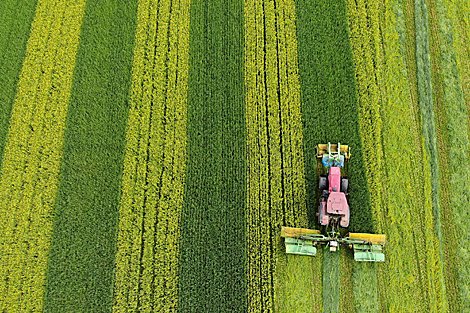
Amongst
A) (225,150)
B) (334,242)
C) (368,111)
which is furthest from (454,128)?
(225,150)

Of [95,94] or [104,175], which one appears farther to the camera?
[95,94]

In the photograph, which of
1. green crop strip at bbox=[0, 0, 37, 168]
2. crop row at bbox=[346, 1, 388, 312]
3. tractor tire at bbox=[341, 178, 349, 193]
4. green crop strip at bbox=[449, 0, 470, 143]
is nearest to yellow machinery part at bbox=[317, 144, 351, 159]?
crop row at bbox=[346, 1, 388, 312]

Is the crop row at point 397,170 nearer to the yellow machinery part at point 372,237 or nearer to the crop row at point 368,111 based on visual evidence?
the crop row at point 368,111

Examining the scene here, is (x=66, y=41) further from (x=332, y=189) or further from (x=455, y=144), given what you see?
(x=455, y=144)

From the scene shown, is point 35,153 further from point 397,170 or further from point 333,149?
point 397,170

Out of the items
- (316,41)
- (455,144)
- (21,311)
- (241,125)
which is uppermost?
(316,41)

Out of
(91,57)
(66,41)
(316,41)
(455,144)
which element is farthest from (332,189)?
(66,41)

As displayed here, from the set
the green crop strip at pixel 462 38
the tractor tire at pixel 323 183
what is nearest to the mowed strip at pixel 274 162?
the tractor tire at pixel 323 183
